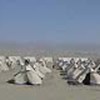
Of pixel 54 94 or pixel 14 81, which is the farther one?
pixel 14 81

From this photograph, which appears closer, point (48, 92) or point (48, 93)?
point (48, 93)

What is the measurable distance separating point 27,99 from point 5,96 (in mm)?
1377

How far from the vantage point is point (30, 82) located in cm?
2783

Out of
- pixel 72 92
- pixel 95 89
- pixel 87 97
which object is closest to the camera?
pixel 87 97

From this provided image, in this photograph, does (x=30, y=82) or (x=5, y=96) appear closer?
(x=5, y=96)

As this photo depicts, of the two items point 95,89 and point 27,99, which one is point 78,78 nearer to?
point 95,89

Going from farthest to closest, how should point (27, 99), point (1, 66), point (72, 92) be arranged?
point (1, 66) → point (72, 92) → point (27, 99)

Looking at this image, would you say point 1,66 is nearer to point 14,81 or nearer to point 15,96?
point 14,81

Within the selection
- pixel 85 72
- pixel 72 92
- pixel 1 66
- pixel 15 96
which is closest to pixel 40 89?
pixel 72 92

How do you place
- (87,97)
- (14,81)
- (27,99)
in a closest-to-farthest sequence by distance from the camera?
(27,99), (87,97), (14,81)

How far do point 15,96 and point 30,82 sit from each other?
237 inches

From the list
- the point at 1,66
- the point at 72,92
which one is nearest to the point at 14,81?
the point at 72,92

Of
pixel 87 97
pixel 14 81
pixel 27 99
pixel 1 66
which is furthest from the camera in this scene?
pixel 1 66

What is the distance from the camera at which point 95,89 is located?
2647 centimetres
